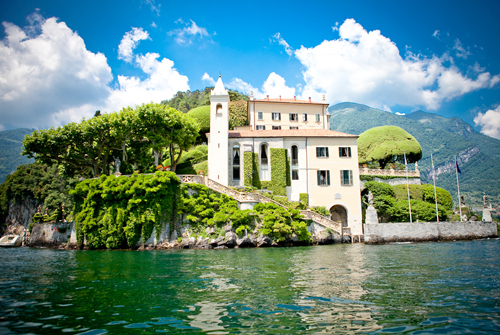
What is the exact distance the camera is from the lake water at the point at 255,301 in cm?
602

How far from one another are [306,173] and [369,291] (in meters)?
29.8

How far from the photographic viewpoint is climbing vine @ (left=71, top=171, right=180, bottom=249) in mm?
27875

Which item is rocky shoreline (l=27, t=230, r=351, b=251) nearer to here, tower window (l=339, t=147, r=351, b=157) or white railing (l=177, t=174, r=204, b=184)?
white railing (l=177, t=174, r=204, b=184)

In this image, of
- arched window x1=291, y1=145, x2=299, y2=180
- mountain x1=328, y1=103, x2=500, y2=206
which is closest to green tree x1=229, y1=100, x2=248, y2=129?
arched window x1=291, y1=145, x2=299, y2=180

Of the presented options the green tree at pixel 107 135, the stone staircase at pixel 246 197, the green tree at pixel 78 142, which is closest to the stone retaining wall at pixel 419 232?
the stone staircase at pixel 246 197

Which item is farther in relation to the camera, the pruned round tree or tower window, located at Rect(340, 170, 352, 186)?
the pruned round tree

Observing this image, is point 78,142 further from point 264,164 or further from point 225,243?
point 264,164

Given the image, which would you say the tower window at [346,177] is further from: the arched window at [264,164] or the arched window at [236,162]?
the arched window at [236,162]

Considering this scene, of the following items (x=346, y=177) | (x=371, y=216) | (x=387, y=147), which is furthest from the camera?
(x=387, y=147)

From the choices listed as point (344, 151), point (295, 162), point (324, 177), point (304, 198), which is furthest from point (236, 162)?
point (344, 151)

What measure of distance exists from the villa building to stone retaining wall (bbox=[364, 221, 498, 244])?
690cm

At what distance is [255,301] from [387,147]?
46.9 metres

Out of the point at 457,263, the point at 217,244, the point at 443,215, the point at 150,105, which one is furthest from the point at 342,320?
the point at 443,215

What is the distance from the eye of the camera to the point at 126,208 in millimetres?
28359
